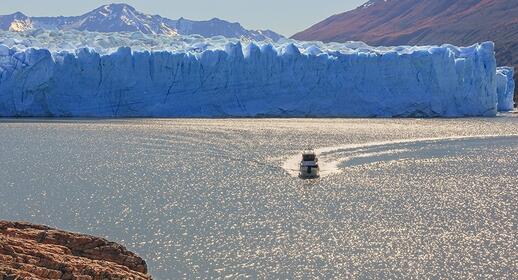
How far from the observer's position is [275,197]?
20141 millimetres

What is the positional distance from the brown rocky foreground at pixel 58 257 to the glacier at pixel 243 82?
2913cm

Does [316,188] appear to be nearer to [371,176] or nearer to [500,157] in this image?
[371,176]

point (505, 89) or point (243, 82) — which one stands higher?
point (243, 82)

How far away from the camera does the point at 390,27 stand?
10538cm

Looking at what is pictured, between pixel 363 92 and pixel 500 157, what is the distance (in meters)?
11.5

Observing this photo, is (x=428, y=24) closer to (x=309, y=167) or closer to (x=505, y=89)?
(x=505, y=89)

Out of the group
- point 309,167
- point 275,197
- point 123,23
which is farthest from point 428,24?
point 275,197

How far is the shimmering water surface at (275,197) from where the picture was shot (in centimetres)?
1395

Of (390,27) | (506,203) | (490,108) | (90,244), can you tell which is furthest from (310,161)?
(390,27)

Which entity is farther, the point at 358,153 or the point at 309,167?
the point at 358,153

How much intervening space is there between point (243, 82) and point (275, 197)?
62.4 feet

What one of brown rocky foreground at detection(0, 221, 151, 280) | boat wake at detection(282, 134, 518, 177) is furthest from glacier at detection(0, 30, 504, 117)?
brown rocky foreground at detection(0, 221, 151, 280)

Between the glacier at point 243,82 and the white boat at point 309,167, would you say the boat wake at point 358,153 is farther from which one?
the glacier at point 243,82

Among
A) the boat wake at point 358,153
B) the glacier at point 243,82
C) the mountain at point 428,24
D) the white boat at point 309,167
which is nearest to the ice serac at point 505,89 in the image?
the glacier at point 243,82
